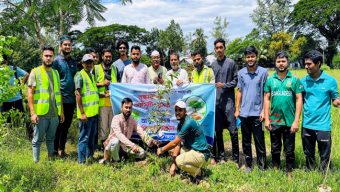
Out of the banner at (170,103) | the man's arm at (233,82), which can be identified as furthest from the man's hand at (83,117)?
the man's arm at (233,82)

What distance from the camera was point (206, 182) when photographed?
14.5 ft

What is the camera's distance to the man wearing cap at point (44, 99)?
4.91 meters

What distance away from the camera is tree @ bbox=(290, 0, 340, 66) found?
2087 inches

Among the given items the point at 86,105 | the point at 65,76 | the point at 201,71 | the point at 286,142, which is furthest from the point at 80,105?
the point at 286,142

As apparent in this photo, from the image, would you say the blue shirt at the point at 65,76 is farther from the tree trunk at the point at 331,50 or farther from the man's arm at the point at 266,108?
the tree trunk at the point at 331,50

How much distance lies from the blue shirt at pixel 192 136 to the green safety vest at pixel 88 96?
5.13 feet

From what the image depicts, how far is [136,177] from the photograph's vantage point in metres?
4.55

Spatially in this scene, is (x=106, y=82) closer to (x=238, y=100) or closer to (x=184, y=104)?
(x=184, y=104)

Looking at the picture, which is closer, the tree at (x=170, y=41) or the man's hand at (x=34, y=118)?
the man's hand at (x=34, y=118)

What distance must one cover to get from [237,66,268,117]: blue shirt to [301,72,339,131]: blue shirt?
695 millimetres

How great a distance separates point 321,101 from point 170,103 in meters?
2.59

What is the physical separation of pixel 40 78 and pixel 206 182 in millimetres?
3021

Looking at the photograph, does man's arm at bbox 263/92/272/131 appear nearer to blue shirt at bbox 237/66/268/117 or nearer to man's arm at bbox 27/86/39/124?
blue shirt at bbox 237/66/268/117

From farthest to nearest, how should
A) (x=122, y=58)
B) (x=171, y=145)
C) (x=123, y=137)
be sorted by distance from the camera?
(x=122, y=58) → (x=123, y=137) → (x=171, y=145)
